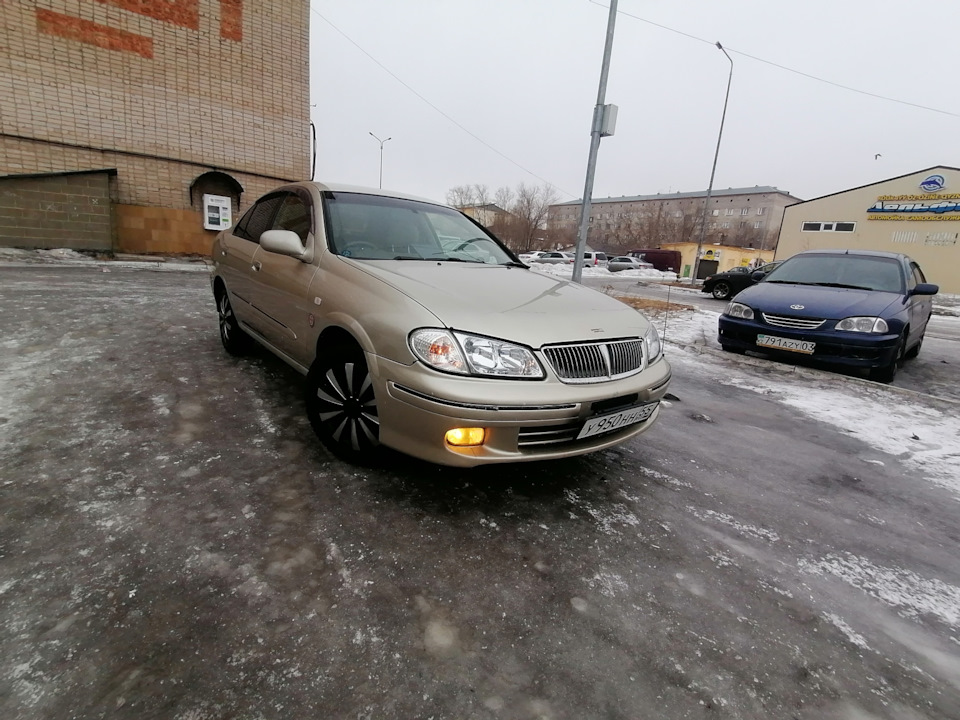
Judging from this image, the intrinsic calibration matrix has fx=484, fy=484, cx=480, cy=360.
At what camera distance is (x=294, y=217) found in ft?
11.3

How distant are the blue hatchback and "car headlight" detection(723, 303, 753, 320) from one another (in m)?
0.01

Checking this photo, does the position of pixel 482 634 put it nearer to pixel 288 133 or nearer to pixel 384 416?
pixel 384 416

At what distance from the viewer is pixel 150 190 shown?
13.3m

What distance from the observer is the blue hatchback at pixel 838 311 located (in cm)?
490

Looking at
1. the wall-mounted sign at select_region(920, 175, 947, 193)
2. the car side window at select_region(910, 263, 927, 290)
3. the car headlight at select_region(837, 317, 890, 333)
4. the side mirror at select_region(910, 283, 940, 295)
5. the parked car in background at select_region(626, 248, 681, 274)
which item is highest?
the wall-mounted sign at select_region(920, 175, 947, 193)

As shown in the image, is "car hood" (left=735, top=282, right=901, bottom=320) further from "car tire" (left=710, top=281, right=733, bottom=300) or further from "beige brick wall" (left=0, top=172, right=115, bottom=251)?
"beige brick wall" (left=0, top=172, right=115, bottom=251)

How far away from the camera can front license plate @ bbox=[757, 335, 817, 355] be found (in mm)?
5098

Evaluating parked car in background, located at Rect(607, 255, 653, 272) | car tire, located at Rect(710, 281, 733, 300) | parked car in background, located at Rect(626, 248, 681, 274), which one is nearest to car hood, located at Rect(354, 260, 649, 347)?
car tire, located at Rect(710, 281, 733, 300)

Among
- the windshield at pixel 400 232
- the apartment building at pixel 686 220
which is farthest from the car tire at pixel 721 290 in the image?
the apartment building at pixel 686 220

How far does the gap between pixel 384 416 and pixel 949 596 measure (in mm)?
2473

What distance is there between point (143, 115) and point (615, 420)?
1581cm

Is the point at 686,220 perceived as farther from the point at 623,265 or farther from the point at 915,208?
the point at 915,208

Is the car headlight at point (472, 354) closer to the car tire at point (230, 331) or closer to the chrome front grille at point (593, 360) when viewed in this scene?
the chrome front grille at point (593, 360)

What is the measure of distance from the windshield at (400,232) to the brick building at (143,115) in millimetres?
12894
